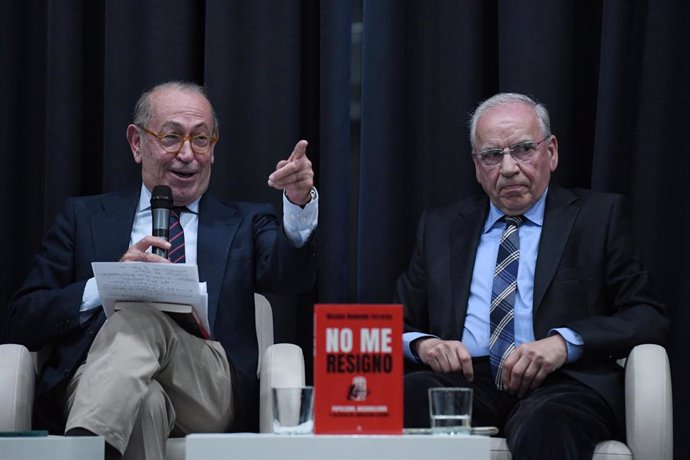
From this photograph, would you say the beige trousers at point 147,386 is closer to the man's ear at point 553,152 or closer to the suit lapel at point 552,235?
the suit lapel at point 552,235

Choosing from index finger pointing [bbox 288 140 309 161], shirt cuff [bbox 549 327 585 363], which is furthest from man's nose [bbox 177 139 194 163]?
shirt cuff [bbox 549 327 585 363]

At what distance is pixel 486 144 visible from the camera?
3064 millimetres

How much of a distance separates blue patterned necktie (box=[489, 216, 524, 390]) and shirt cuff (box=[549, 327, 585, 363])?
0.16 m

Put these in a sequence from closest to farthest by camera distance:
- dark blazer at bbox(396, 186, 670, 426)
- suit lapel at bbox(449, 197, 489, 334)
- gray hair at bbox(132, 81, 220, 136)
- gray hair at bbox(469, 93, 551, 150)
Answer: dark blazer at bbox(396, 186, 670, 426) → suit lapel at bbox(449, 197, 489, 334) → gray hair at bbox(469, 93, 551, 150) → gray hair at bbox(132, 81, 220, 136)

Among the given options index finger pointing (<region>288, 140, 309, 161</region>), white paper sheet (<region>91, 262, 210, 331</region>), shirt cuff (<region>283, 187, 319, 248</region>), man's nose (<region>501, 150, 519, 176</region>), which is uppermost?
index finger pointing (<region>288, 140, 309, 161</region>)

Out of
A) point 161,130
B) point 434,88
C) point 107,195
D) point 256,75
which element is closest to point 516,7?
point 434,88

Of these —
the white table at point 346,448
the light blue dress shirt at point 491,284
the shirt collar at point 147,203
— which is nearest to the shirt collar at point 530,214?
the light blue dress shirt at point 491,284

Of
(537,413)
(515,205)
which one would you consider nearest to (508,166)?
(515,205)

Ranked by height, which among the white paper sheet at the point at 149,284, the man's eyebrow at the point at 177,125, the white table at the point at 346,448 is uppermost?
the man's eyebrow at the point at 177,125

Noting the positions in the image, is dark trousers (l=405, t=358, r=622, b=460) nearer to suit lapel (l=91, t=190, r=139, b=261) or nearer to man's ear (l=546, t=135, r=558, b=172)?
man's ear (l=546, t=135, r=558, b=172)

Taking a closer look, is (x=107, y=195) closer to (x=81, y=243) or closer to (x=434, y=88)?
(x=81, y=243)

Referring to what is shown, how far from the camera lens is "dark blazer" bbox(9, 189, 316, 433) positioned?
285 centimetres

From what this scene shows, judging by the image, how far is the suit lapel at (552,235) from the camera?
2895 mm

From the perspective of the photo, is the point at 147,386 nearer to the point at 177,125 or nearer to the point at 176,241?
the point at 176,241
